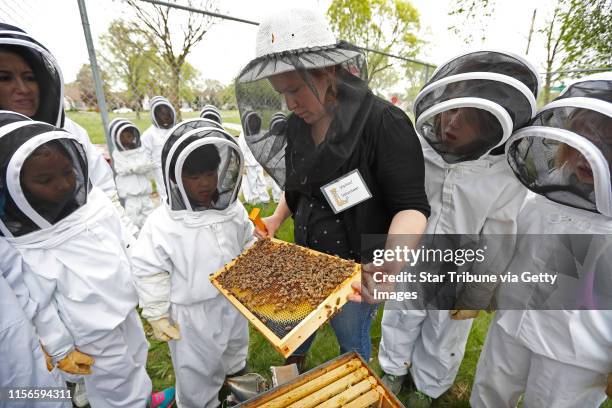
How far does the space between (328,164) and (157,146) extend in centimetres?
586

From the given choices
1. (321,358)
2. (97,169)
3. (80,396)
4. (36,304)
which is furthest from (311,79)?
(80,396)

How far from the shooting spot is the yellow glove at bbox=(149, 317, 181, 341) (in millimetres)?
2033

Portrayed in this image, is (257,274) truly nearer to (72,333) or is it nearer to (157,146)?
(72,333)

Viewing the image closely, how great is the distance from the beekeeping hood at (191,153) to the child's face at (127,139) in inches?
164

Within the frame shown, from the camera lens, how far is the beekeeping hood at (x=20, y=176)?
1.51 metres

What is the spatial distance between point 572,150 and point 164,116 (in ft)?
22.4

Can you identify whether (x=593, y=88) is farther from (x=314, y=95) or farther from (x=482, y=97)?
(x=314, y=95)

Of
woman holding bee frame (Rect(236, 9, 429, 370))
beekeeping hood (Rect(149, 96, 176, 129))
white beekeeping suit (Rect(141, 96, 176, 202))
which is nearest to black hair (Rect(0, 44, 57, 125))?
woman holding bee frame (Rect(236, 9, 429, 370))

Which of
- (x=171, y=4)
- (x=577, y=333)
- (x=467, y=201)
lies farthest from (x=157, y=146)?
(x=577, y=333)

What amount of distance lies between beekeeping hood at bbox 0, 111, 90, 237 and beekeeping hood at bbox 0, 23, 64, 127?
87cm

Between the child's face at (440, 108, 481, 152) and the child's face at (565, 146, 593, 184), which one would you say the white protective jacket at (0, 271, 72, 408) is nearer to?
the child's face at (440, 108, 481, 152)

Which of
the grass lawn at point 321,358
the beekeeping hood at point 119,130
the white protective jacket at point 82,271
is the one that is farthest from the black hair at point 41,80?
the beekeeping hood at point 119,130

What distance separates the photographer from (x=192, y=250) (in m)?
2.03

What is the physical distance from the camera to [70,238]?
181cm
